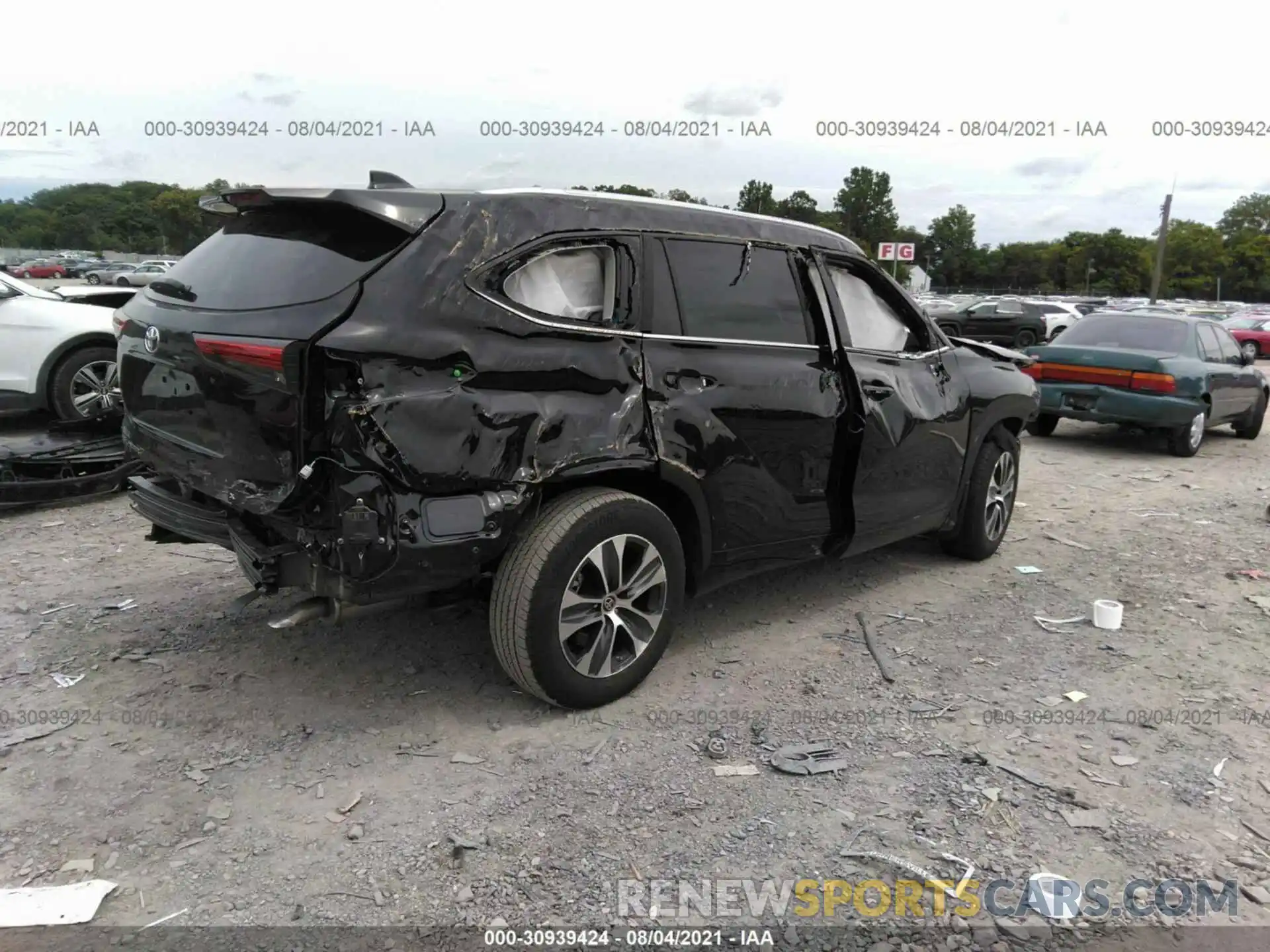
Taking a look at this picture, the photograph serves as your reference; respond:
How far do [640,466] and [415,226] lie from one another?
46.7 inches

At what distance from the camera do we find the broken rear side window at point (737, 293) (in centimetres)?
378

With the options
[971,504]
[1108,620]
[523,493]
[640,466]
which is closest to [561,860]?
[523,493]

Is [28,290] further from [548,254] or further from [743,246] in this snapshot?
[743,246]

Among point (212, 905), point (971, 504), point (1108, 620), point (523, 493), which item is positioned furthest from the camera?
point (971, 504)

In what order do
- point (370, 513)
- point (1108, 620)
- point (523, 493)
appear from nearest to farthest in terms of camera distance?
1. point (370, 513)
2. point (523, 493)
3. point (1108, 620)

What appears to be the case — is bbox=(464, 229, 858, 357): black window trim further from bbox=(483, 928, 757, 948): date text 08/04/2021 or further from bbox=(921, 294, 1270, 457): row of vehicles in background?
bbox=(921, 294, 1270, 457): row of vehicles in background

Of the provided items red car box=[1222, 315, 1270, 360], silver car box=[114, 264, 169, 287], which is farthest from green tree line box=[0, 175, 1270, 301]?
red car box=[1222, 315, 1270, 360]

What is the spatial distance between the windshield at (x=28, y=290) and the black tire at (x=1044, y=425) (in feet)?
32.7

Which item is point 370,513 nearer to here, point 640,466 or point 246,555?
point 246,555

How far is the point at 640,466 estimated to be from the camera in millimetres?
3484

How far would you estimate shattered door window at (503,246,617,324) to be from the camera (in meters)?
3.30

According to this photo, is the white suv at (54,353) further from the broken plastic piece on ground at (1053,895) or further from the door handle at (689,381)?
the broken plastic piece on ground at (1053,895)

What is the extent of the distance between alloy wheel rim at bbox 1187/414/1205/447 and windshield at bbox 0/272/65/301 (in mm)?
11121

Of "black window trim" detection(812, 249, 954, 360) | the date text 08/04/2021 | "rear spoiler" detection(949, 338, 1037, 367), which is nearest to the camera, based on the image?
the date text 08/04/2021
